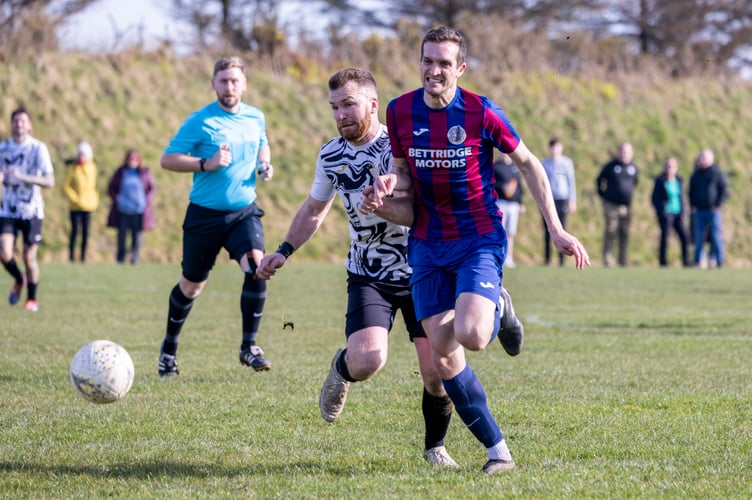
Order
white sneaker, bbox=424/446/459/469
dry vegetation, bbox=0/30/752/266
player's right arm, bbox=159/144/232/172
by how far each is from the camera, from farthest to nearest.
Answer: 1. dry vegetation, bbox=0/30/752/266
2. player's right arm, bbox=159/144/232/172
3. white sneaker, bbox=424/446/459/469

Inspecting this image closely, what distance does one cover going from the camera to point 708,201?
2216 cm

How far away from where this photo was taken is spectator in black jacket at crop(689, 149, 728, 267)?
22000mm

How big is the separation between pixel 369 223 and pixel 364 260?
19 centimetres

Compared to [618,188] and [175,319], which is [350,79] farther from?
[618,188]

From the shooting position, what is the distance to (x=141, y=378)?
774cm

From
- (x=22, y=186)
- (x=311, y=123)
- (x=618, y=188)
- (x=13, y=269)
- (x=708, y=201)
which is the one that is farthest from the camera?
(x=311, y=123)

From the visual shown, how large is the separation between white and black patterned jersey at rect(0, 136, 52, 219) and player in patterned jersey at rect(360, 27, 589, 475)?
26.5 ft

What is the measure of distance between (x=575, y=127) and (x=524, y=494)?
26.9m

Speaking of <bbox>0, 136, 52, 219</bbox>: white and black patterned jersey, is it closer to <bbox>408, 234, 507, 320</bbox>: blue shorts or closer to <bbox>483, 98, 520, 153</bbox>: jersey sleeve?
<bbox>408, 234, 507, 320</bbox>: blue shorts

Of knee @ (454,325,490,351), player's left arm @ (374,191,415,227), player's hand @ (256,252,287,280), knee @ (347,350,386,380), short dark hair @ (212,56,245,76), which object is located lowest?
knee @ (347,350,386,380)

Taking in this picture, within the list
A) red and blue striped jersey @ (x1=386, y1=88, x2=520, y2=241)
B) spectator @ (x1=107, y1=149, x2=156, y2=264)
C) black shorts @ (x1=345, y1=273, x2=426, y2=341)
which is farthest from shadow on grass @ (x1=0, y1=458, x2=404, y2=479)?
spectator @ (x1=107, y1=149, x2=156, y2=264)

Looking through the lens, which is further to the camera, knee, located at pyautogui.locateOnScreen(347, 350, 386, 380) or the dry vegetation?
the dry vegetation

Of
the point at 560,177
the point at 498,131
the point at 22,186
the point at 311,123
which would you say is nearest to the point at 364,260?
the point at 498,131

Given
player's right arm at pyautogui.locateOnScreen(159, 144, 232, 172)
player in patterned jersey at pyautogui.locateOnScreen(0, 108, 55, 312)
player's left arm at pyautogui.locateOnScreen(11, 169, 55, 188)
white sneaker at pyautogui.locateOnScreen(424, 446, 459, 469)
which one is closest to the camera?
white sneaker at pyautogui.locateOnScreen(424, 446, 459, 469)
